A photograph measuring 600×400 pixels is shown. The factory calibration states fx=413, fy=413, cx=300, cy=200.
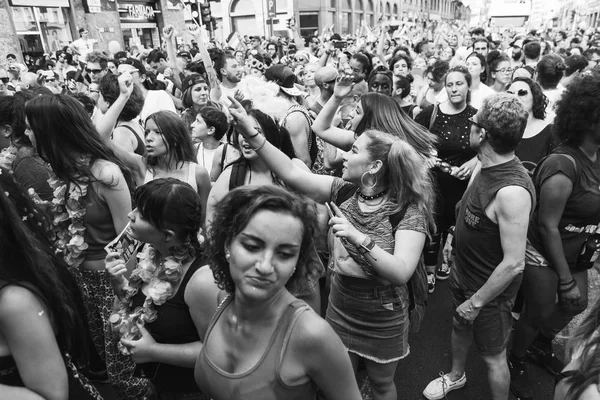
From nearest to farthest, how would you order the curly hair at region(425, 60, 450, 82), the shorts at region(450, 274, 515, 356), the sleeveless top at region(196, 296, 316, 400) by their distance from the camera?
the sleeveless top at region(196, 296, 316, 400), the shorts at region(450, 274, 515, 356), the curly hair at region(425, 60, 450, 82)

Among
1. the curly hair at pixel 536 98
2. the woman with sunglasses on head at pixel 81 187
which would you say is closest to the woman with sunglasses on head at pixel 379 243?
the woman with sunglasses on head at pixel 81 187

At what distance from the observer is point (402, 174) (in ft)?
6.36

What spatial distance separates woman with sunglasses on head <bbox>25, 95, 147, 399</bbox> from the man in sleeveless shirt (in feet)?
6.49

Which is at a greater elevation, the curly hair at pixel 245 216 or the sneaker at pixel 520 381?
the curly hair at pixel 245 216

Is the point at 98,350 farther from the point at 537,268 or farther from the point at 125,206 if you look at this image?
the point at 537,268

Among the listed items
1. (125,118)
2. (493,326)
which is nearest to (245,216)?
(493,326)

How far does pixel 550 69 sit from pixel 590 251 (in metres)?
2.92

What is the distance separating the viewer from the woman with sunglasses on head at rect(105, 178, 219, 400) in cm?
168

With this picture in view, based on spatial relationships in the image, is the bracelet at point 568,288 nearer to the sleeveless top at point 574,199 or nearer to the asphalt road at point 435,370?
the sleeveless top at point 574,199

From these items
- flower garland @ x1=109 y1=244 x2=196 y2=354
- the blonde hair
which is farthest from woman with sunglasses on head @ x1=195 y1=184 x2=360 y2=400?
the blonde hair

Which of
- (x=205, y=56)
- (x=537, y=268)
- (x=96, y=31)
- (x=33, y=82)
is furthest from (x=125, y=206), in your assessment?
(x=96, y=31)

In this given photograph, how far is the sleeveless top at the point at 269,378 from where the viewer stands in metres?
1.26

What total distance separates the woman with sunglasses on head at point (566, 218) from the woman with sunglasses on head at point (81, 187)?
2.40 m

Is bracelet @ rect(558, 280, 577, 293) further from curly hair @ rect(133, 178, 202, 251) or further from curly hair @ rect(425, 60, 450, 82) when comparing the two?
curly hair @ rect(425, 60, 450, 82)
